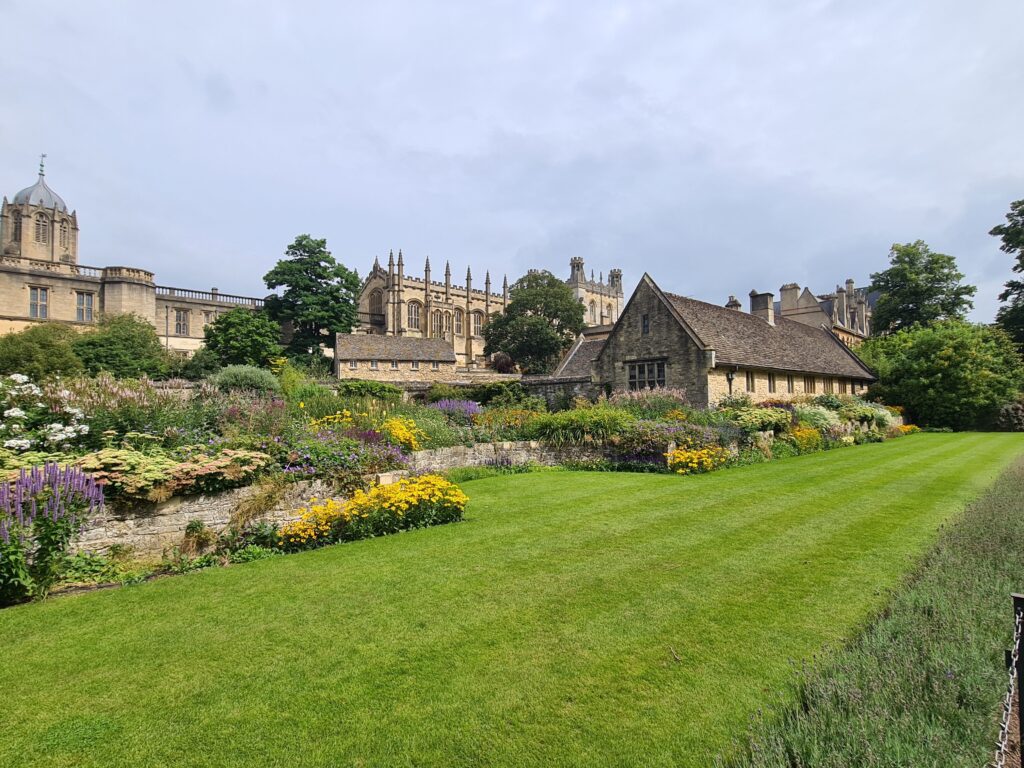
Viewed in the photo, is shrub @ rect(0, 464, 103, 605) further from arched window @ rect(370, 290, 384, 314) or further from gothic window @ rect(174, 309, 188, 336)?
arched window @ rect(370, 290, 384, 314)

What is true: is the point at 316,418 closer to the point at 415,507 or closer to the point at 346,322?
the point at 415,507

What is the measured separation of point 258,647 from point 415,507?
3888mm

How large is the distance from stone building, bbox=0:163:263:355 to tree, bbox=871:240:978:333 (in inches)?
2474

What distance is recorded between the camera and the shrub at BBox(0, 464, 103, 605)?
5402 mm

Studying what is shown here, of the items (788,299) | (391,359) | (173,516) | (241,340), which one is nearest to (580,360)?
(391,359)

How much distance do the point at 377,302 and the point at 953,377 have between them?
2507 inches

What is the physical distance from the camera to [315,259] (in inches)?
1961

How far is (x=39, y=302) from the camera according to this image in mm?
47125

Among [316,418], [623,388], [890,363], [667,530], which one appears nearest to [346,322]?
[623,388]

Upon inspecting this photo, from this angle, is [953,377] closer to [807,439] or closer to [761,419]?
[807,439]

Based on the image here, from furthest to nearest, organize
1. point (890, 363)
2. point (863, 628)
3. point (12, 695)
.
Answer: point (890, 363)
point (863, 628)
point (12, 695)

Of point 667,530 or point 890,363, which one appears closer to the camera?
point 667,530

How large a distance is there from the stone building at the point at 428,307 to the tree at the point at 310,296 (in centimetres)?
1463

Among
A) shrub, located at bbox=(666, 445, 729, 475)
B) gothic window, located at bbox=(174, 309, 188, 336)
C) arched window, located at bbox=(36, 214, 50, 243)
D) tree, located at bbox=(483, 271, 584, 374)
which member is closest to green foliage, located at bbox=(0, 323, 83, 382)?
gothic window, located at bbox=(174, 309, 188, 336)
